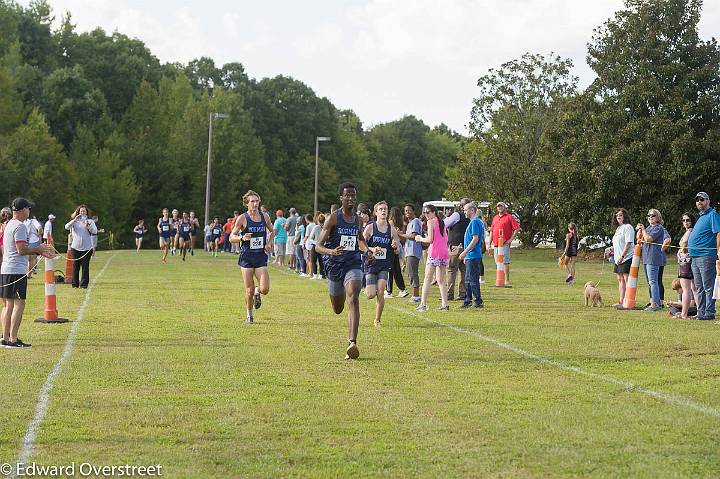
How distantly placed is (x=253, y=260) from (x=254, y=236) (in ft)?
1.35

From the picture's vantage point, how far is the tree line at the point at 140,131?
228ft

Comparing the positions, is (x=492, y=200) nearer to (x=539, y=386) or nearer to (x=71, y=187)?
(x=71, y=187)

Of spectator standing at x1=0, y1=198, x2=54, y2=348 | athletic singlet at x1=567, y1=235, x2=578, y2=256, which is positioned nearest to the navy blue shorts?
spectator standing at x1=0, y1=198, x2=54, y2=348

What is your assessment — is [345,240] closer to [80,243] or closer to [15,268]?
[15,268]

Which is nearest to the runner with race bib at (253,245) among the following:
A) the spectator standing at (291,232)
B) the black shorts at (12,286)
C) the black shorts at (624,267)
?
the black shorts at (12,286)

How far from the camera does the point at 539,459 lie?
289 inches

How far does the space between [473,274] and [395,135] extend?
4414 inches

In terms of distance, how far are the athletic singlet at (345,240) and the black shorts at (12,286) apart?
12.6 ft

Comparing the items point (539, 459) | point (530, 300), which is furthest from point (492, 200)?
point (539, 459)

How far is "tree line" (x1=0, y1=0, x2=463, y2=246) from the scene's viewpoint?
69.4 metres

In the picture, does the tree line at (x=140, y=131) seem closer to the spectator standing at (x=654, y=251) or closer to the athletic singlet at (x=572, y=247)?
the athletic singlet at (x=572, y=247)

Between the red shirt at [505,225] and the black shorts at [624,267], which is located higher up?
the red shirt at [505,225]

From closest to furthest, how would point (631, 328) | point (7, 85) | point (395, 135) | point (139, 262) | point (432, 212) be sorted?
point (631, 328) < point (432, 212) < point (139, 262) < point (7, 85) < point (395, 135)

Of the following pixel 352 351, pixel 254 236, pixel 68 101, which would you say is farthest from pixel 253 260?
pixel 68 101
